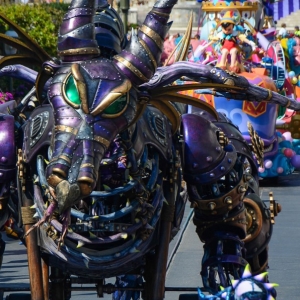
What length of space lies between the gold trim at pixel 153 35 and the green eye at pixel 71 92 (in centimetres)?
42

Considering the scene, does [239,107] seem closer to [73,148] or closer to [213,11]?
[213,11]

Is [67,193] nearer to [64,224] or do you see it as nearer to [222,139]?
[64,224]

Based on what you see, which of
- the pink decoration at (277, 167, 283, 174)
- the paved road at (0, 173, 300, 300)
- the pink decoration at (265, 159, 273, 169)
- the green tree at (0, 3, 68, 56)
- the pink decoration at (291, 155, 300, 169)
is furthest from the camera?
the green tree at (0, 3, 68, 56)

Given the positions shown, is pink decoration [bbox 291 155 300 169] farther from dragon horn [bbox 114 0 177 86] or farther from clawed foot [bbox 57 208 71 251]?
clawed foot [bbox 57 208 71 251]

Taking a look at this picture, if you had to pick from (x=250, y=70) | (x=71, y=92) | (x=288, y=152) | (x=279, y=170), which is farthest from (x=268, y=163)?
(x=71, y=92)

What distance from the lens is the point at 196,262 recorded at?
35.1ft

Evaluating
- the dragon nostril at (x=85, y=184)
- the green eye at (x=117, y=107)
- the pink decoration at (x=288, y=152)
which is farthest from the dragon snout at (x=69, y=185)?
the pink decoration at (x=288, y=152)

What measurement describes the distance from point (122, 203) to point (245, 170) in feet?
4.02

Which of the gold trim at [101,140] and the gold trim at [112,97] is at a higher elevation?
the gold trim at [112,97]

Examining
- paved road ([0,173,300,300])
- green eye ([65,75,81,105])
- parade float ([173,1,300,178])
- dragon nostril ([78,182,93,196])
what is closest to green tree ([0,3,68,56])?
parade float ([173,1,300,178])

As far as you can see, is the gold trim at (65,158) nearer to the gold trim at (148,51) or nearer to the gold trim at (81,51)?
the gold trim at (81,51)

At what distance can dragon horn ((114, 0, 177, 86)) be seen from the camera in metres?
5.37

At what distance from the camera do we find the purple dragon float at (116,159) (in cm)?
518

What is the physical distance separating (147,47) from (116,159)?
0.53 m
